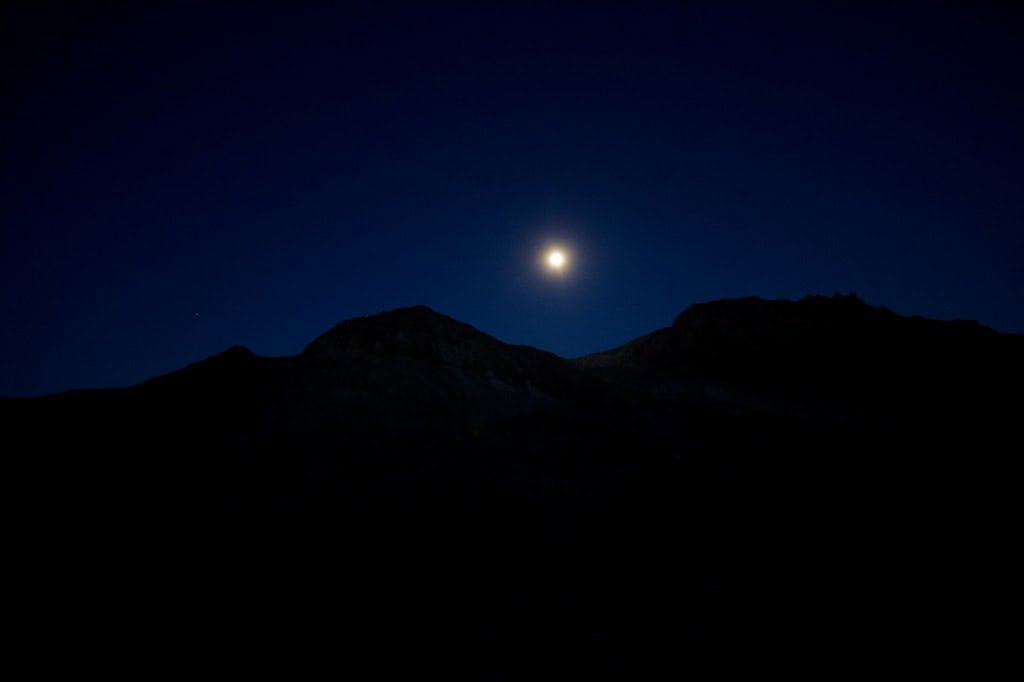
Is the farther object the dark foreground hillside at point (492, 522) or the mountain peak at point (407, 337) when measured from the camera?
the mountain peak at point (407, 337)

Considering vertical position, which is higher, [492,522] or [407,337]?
[407,337]

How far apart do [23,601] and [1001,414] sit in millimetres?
47425

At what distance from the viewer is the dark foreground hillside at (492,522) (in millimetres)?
10359

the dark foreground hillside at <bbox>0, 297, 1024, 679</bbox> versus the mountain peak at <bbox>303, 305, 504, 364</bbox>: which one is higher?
the mountain peak at <bbox>303, 305, 504, 364</bbox>

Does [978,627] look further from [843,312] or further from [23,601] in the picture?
[843,312]

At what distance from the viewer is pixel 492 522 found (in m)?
15.4

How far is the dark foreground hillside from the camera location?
10.4 meters

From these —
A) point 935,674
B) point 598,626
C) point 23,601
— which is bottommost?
point 935,674

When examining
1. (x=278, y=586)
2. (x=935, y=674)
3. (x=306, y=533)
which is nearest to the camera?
(x=935, y=674)

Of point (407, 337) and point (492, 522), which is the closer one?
point (492, 522)

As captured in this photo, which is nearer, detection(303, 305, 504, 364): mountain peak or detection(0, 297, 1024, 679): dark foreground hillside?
detection(0, 297, 1024, 679): dark foreground hillside

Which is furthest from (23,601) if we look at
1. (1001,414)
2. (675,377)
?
(1001,414)

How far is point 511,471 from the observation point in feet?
62.3

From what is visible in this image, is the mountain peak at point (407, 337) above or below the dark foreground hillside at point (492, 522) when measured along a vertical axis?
above
